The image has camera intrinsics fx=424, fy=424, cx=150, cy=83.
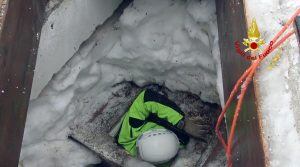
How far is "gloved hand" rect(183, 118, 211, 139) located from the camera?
4.12 meters

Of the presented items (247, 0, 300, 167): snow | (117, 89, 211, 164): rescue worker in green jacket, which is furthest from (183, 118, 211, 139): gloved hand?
(247, 0, 300, 167): snow

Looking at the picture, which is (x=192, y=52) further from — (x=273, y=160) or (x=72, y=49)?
(x=273, y=160)

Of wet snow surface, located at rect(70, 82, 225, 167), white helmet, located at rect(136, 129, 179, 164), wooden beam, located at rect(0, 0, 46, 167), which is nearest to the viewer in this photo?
wooden beam, located at rect(0, 0, 46, 167)

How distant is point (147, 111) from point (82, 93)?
0.64 meters

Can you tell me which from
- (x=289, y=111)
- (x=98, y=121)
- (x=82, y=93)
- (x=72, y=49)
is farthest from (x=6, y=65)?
(x=98, y=121)

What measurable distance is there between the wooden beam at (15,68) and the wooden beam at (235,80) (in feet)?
4.08

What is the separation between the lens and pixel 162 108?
3941 mm

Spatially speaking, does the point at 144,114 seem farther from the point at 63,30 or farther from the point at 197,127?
the point at 63,30

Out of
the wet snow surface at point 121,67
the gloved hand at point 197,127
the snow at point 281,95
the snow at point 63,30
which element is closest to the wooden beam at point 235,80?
the snow at point 281,95

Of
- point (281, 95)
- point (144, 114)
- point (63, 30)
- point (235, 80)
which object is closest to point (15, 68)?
point (63, 30)

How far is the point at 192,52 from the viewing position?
3.87m

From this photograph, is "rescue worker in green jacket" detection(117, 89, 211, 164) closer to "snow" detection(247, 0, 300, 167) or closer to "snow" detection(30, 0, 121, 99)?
"snow" detection(30, 0, 121, 99)

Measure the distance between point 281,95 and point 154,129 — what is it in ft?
7.01

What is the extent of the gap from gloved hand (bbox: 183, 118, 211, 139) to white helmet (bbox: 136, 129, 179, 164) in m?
0.21
